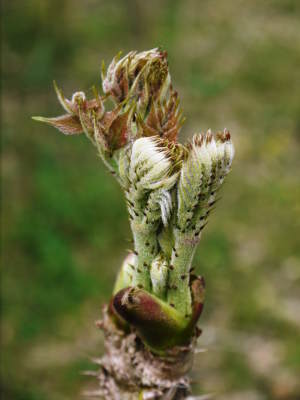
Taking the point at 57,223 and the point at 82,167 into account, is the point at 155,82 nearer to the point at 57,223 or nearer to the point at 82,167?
the point at 57,223

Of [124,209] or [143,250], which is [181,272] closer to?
[143,250]

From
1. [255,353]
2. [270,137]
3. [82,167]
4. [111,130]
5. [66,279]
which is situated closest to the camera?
[111,130]

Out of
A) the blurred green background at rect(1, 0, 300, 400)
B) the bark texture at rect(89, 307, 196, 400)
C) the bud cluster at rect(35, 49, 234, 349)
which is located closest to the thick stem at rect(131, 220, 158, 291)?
the bud cluster at rect(35, 49, 234, 349)

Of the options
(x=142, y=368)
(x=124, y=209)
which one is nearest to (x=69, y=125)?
(x=142, y=368)

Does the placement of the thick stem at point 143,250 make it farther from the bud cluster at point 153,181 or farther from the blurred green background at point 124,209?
the blurred green background at point 124,209

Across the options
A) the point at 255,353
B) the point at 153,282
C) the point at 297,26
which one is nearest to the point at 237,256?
the point at 255,353
